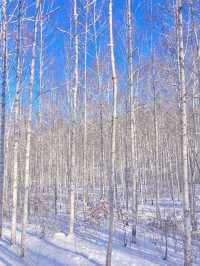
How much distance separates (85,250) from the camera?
9492 mm

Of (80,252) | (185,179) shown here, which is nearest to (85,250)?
(80,252)

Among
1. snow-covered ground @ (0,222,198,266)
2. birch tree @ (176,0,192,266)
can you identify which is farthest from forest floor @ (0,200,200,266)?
birch tree @ (176,0,192,266)

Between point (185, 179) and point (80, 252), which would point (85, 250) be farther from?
point (185, 179)

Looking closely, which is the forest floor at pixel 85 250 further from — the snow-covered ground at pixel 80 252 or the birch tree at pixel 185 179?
the birch tree at pixel 185 179

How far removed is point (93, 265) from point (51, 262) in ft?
3.71

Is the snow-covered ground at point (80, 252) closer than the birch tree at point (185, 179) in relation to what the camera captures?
No

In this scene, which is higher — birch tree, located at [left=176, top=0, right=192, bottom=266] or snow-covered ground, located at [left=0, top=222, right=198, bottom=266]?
birch tree, located at [left=176, top=0, right=192, bottom=266]

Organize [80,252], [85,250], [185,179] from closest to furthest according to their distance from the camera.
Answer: [185,179] → [80,252] → [85,250]

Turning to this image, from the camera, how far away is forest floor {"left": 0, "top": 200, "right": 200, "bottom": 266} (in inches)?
342

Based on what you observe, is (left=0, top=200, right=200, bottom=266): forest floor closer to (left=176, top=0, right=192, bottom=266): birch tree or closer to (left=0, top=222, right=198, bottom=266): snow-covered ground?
(left=0, top=222, right=198, bottom=266): snow-covered ground

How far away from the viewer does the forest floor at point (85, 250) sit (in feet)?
28.5

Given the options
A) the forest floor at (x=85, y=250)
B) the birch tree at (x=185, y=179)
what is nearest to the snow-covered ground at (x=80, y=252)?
the forest floor at (x=85, y=250)

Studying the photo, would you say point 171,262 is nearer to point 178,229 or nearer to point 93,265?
point 93,265

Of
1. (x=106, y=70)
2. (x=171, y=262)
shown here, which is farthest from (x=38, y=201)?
(x=171, y=262)
